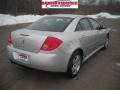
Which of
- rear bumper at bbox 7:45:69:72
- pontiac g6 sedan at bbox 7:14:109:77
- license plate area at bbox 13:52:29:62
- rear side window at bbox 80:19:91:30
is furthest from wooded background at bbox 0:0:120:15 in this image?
rear bumper at bbox 7:45:69:72

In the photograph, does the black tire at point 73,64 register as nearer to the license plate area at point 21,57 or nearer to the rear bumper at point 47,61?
the rear bumper at point 47,61

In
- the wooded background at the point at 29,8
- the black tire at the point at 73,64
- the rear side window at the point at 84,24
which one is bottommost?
the black tire at the point at 73,64

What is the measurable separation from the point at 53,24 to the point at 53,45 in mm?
1071

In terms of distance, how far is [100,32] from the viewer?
6.30m

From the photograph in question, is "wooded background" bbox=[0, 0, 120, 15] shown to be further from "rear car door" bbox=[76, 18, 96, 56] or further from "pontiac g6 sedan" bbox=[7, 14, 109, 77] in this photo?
"pontiac g6 sedan" bbox=[7, 14, 109, 77]

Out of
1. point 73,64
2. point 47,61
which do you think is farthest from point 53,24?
point 47,61

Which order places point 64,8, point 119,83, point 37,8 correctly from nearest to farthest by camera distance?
point 119,83, point 37,8, point 64,8

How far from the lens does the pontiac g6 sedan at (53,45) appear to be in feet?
12.4

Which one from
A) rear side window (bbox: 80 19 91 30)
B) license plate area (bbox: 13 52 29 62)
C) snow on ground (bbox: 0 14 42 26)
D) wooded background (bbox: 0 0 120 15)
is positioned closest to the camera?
license plate area (bbox: 13 52 29 62)

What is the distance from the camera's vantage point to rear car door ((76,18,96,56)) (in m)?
4.68

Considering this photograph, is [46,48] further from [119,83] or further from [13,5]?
[13,5]

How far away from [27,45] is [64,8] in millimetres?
32310

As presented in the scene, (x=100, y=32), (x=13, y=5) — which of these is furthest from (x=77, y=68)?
(x=13, y=5)

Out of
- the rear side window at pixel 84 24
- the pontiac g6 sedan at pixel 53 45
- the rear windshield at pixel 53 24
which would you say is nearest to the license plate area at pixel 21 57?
the pontiac g6 sedan at pixel 53 45
